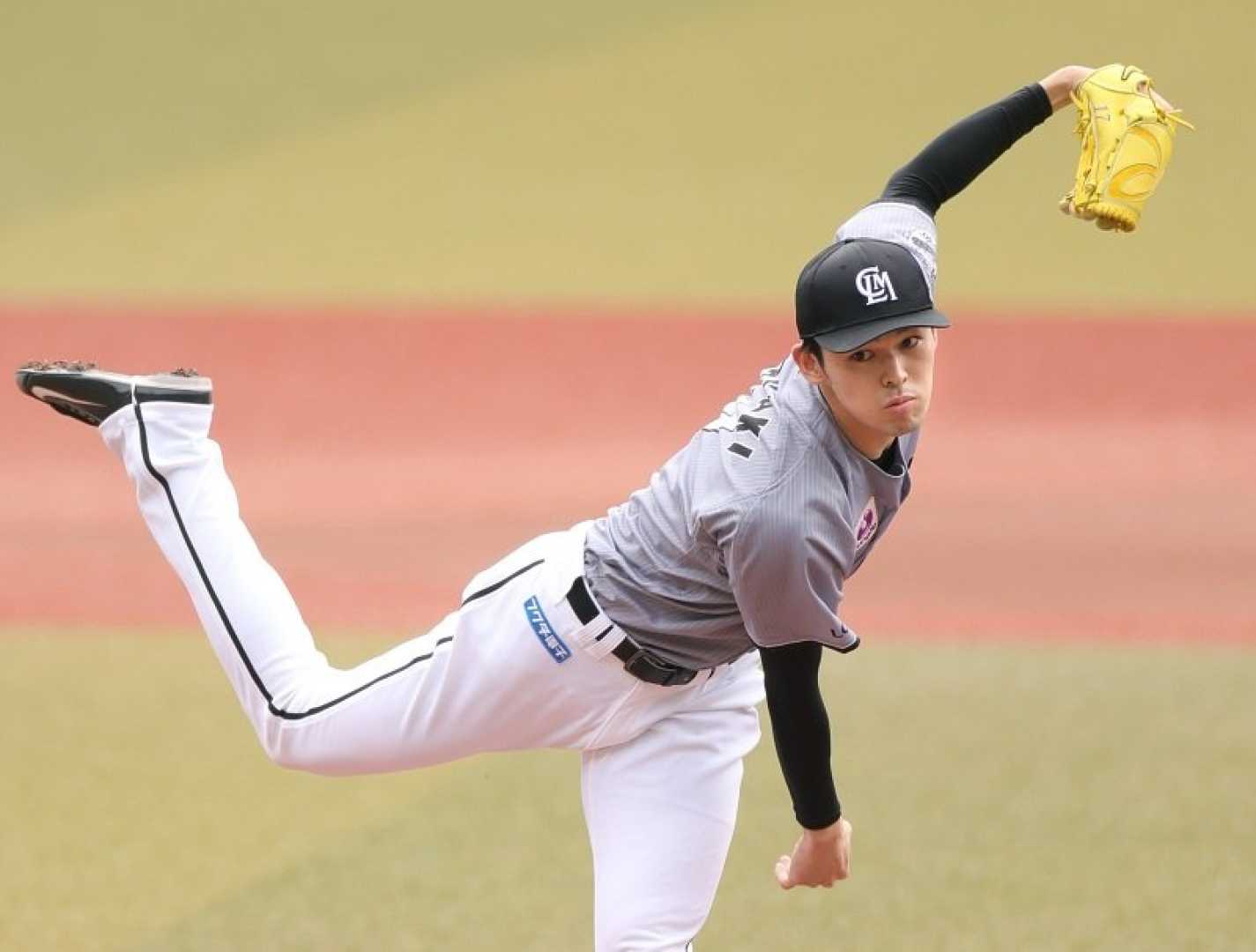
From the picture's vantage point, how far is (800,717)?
2619 mm

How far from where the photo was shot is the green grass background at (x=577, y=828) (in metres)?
3.75

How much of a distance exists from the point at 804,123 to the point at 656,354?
3086mm

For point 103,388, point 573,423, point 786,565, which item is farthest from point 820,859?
point 573,423

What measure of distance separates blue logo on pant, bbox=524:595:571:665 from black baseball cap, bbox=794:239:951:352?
65cm

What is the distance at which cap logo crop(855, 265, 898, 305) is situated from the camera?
2.51m

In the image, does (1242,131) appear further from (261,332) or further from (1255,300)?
(261,332)

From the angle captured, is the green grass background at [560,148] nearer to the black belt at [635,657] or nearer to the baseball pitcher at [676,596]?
the baseball pitcher at [676,596]

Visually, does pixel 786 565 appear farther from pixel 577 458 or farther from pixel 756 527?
pixel 577 458

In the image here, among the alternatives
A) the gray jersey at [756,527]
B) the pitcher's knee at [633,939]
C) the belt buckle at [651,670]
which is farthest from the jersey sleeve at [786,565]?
the pitcher's knee at [633,939]

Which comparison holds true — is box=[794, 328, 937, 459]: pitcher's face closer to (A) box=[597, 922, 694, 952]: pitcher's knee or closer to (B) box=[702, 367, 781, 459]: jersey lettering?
(B) box=[702, 367, 781, 459]: jersey lettering

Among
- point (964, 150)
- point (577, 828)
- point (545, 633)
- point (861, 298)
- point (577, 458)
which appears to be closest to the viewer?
point (861, 298)

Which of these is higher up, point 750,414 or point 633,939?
point 750,414

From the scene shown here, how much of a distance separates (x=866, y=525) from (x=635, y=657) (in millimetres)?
426

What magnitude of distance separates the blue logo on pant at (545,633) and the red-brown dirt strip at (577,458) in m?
3.25
